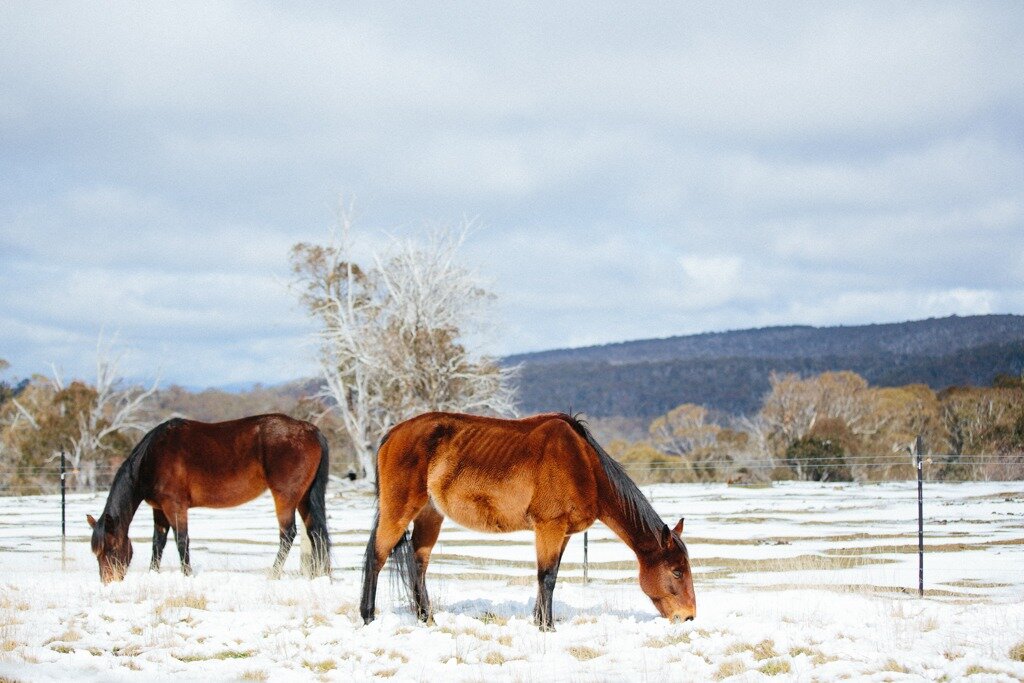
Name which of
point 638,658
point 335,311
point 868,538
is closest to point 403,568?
point 638,658

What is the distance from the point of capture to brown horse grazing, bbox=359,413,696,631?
7750 mm

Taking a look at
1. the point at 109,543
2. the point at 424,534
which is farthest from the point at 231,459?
the point at 424,534

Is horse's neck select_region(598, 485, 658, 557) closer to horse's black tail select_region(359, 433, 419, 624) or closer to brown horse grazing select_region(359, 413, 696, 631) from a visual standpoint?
brown horse grazing select_region(359, 413, 696, 631)

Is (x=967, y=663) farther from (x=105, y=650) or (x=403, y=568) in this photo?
(x=105, y=650)

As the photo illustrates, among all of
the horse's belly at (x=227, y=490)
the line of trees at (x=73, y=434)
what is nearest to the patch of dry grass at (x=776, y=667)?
the horse's belly at (x=227, y=490)

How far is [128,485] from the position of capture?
1078 centimetres

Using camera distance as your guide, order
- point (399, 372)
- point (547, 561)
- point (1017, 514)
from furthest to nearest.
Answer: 1. point (399, 372)
2. point (1017, 514)
3. point (547, 561)

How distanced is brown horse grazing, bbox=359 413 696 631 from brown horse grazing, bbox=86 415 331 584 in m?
3.38

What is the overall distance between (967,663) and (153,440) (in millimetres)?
8652

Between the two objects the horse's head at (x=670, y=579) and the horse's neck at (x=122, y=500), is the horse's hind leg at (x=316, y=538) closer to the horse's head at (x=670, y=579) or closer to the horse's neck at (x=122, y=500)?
the horse's neck at (x=122, y=500)

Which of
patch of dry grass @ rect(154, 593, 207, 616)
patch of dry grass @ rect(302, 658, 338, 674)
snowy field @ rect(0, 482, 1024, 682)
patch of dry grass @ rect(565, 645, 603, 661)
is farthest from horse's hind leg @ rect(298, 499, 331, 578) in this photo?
patch of dry grass @ rect(565, 645, 603, 661)

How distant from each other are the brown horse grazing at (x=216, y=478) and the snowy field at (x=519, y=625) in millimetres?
484

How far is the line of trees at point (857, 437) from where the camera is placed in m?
29.7

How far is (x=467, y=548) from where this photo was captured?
694 inches
